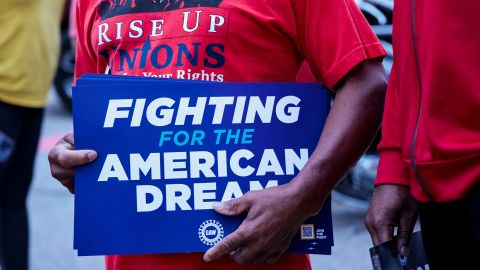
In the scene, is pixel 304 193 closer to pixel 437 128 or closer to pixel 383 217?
pixel 383 217

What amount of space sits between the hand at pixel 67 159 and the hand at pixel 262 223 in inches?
13.7

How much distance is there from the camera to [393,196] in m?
2.21

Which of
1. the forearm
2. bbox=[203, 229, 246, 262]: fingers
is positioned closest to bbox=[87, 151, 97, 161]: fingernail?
bbox=[203, 229, 246, 262]: fingers

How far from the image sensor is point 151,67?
2.29 metres

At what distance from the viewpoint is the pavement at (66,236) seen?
210 inches

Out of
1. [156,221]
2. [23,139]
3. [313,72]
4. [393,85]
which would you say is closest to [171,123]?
[156,221]

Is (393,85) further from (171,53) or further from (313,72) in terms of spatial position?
(171,53)

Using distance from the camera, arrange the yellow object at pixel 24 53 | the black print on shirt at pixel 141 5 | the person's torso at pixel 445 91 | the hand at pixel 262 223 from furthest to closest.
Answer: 1. the yellow object at pixel 24 53
2. the black print on shirt at pixel 141 5
3. the hand at pixel 262 223
4. the person's torso at pixel 445 91

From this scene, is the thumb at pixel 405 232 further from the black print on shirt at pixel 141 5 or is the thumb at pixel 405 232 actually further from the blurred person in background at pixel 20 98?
the blurred person in background at pixel 20 98

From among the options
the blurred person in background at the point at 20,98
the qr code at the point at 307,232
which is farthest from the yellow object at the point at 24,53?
the qr code at the point at 307,232

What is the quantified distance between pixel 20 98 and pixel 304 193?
2.16 m

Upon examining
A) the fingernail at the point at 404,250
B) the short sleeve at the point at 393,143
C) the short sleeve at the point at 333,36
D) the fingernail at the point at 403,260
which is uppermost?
the short sleeve at the point at 333,36

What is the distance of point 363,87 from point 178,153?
0.48m

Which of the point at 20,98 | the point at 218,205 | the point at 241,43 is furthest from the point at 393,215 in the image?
the point at 20,98
